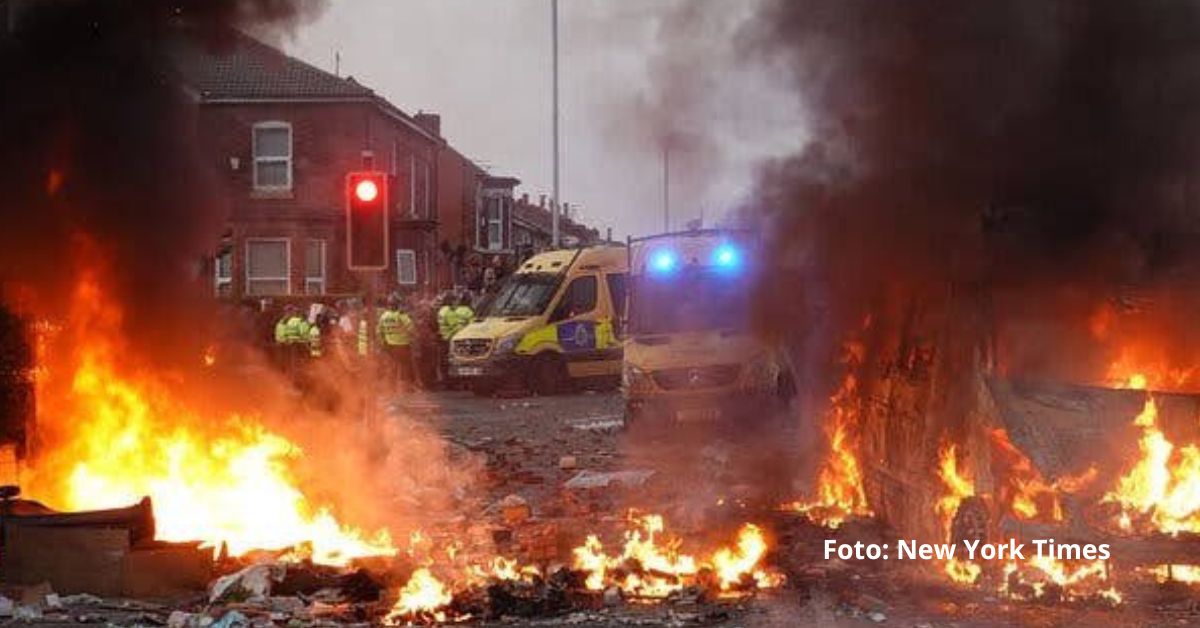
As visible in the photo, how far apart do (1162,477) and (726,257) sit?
667 centimetres

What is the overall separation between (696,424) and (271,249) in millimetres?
19376

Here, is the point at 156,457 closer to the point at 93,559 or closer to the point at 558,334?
the point at 93,559

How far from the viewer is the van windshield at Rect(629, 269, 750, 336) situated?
48.4 feet

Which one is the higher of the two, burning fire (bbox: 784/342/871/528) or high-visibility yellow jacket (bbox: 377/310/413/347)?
high-visibility yellow jacket (bbox: 377/310/413/347)

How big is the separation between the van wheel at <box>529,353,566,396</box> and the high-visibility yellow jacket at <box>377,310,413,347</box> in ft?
10.6

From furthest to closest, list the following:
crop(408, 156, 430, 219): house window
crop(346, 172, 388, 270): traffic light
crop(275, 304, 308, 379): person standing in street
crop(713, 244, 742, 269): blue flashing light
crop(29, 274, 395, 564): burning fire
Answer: crop(408, 156, 430, 219): house window < crop(275, 304, 308, 379): person standing in street < crop(713, 244, 742, 269): blue flashing light < crop(346, 172, 388, 270): traffic light < crop(29, 274, 395, 564): burning fire

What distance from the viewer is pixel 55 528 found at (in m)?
8.09

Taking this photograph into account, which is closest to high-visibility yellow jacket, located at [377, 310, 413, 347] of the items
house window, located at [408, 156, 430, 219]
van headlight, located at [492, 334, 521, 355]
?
van headlight, located at [492, 334, 521, 355]

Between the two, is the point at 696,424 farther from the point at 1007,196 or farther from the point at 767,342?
the point at 1007,196

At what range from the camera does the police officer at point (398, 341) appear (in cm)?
2370

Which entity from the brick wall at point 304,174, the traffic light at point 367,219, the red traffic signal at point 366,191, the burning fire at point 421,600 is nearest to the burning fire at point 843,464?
the burning fire at point 421,600

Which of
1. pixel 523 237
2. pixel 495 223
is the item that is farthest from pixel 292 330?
pixel 523 237

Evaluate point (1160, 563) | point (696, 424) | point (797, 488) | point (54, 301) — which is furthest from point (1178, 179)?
point (54, 301)

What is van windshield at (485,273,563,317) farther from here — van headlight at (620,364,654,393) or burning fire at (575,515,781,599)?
burning fire at (575,515,781,599)
